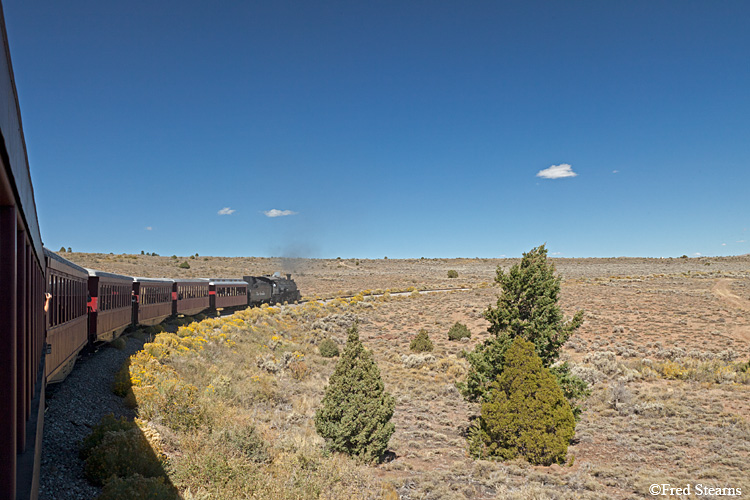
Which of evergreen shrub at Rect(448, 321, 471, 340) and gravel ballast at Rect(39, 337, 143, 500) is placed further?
evergreen shrub at Rect(448, 321, 471, 340)

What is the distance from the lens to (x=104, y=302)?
1533 centimetres

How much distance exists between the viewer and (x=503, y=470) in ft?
39.5

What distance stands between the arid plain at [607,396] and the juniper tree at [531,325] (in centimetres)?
213

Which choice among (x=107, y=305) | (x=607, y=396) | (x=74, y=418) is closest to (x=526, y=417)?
(x=607, y=396)

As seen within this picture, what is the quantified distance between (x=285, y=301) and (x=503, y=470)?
37.1 metres

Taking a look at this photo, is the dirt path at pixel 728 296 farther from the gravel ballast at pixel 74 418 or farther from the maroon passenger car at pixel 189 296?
the gravel ballast at pixel 74 418

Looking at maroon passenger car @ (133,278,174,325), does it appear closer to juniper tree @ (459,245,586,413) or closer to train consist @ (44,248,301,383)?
train consist @ (44,248,301,383)

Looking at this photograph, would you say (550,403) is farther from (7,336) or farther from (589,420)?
(7,336)

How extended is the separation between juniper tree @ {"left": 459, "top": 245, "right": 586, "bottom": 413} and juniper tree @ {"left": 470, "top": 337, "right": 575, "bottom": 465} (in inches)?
46.3

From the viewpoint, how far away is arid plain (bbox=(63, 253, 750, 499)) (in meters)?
11.6

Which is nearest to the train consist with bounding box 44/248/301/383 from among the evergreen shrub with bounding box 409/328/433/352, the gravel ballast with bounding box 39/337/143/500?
the gravel ballast with bounding box 39/337/143/500

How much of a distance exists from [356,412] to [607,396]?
13.4m

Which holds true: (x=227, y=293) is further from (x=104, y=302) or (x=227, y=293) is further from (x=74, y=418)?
(x=74, y=418)

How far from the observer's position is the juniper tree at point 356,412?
12.6 m
